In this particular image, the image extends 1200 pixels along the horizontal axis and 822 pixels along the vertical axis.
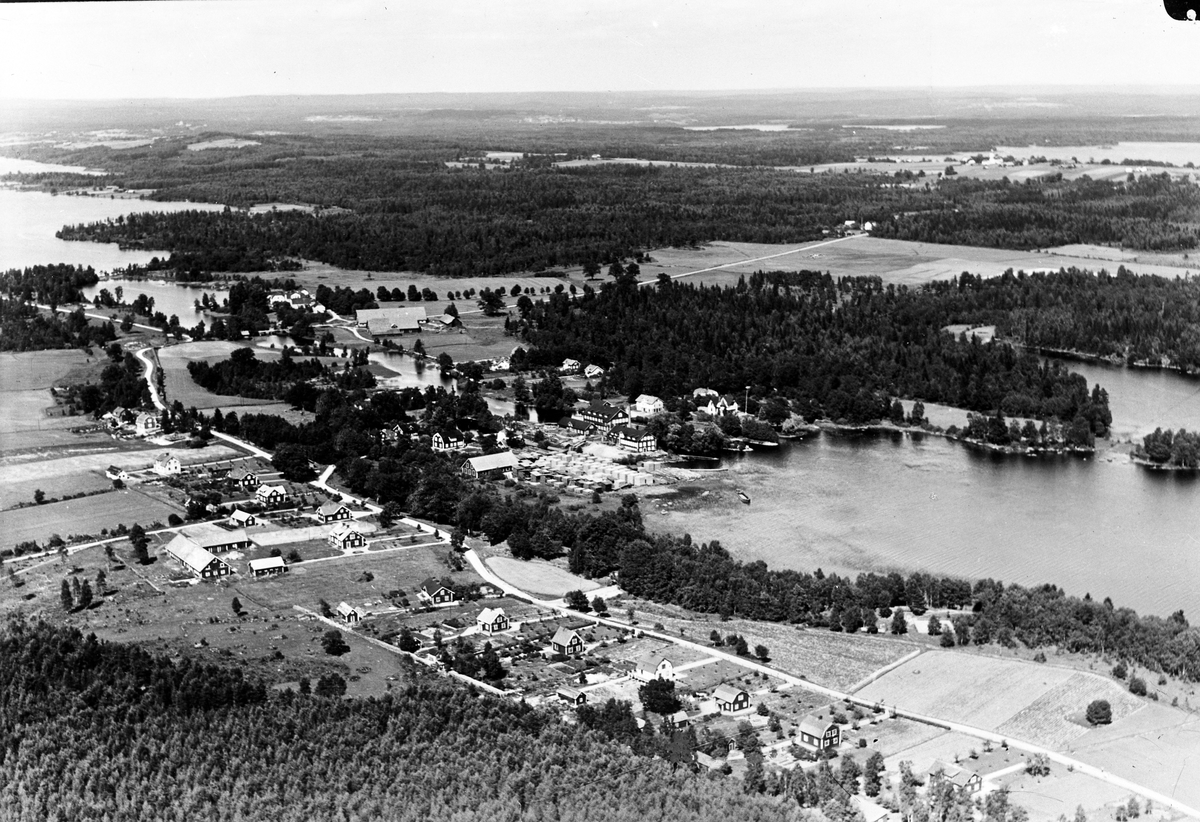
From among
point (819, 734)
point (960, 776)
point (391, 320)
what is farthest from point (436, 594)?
point (391, 320)

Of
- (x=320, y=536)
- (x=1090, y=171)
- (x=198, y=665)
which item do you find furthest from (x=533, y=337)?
(x=1090, y=171)

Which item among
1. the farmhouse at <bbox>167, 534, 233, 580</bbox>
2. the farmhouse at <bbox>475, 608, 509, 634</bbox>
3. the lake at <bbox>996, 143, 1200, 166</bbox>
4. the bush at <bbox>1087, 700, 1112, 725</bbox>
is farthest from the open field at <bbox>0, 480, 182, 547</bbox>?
the lake at <bbox>996, 143, 1200, 166</bbox>

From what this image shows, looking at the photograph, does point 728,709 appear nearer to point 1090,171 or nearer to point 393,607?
point 393,607

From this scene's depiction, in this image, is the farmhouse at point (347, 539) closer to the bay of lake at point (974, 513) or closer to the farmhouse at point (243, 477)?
the farmhouse at point (243, 477)

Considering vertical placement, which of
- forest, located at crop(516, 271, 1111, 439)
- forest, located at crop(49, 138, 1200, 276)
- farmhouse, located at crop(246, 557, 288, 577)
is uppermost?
forest, located at crop(49, 138, 1200, 276)

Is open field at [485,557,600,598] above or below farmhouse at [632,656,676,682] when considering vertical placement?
below

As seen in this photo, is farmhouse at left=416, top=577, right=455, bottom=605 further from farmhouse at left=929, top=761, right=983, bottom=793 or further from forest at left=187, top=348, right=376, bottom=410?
forest at left=187, top=348, right=376, bottom=410

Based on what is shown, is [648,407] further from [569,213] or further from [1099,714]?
[569,213]
